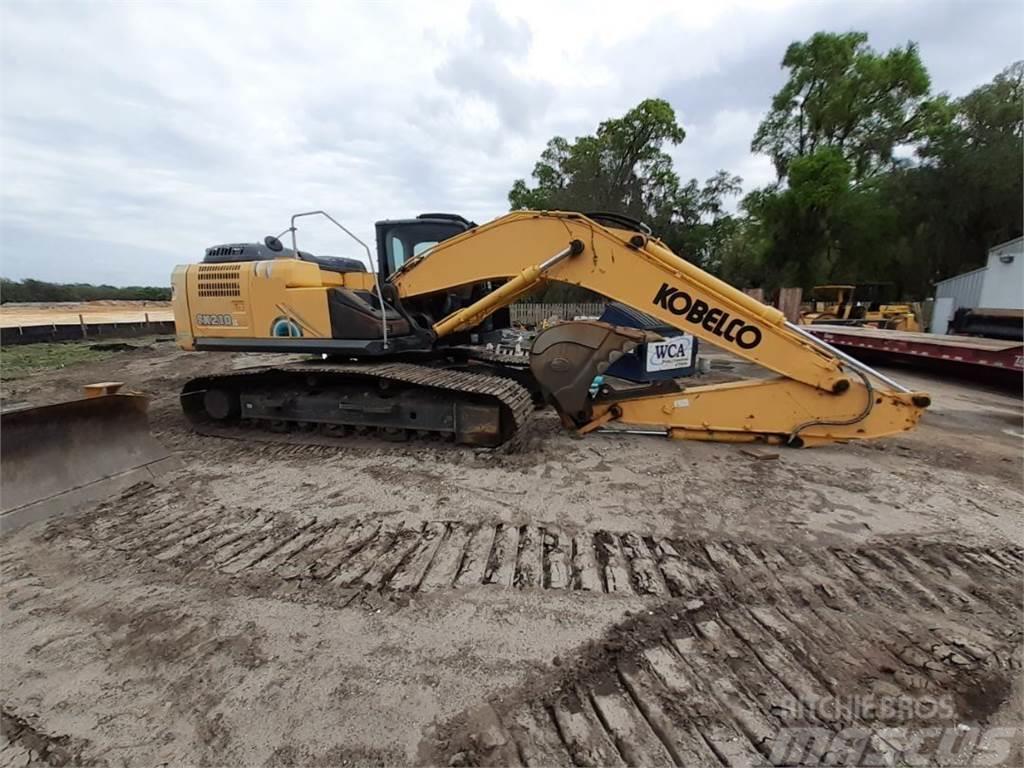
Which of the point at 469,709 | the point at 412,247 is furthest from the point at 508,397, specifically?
the point at 469,709

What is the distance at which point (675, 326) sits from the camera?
4145mm

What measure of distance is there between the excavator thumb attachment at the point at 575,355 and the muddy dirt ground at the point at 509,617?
0.88 metres

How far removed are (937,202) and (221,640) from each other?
2701 centimetres

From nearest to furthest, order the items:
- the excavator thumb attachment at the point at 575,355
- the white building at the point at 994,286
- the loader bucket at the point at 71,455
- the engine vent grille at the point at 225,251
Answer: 1. the loader bucket at the point at 71,455
2. the excavator thumb attachment at the point at 575,355
3. the engine vent grille at the point at 225,251
4. the white building at the point at 994,286

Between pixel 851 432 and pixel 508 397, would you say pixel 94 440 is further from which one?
pixel 851 432

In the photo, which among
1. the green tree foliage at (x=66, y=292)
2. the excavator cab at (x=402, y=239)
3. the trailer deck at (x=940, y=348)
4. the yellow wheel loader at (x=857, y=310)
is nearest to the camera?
the excavator cab at (x=402, y=239)

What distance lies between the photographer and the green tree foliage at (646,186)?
2711cm

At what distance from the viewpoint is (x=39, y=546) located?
2.79 meters

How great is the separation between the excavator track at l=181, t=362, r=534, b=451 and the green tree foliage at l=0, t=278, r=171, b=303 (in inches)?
825

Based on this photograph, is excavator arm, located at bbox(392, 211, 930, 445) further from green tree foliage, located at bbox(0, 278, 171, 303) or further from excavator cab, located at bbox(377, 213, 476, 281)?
green tree foliage, located at bbox(0, 278, 171, 303)

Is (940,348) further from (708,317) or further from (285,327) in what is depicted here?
(285,327)

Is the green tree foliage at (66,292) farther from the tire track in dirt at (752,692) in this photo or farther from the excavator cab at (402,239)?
the tire track in dirt at (752,692)

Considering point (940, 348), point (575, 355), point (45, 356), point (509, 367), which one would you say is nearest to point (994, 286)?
point (940, 348)

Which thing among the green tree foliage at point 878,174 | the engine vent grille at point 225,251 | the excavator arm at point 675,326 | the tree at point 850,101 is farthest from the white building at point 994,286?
the engine vent grille at point 225,251
